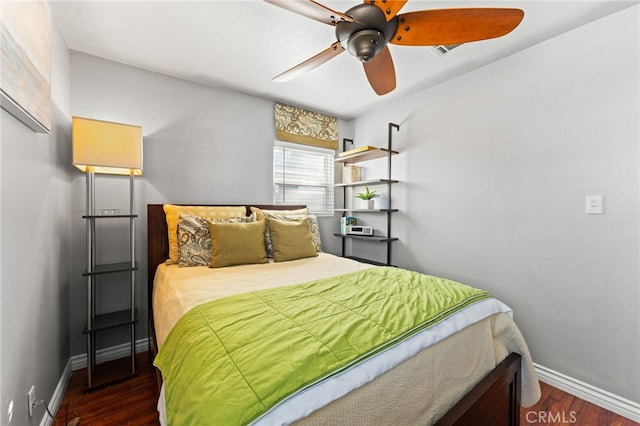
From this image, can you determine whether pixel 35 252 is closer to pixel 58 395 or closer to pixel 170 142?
pixel 58 395

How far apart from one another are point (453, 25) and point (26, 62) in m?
1.86

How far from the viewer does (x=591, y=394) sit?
5.95 ft

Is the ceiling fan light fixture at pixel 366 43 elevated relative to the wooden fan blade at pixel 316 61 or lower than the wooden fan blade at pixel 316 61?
lower

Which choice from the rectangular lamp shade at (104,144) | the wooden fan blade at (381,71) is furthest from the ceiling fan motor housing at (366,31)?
the rectangular lamp shade at (104,144)

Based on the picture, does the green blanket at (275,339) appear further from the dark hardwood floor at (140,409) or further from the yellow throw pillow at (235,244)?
the dark hardwood floor at (140,409)

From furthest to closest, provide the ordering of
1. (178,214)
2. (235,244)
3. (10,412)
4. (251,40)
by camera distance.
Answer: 1. (178,214)
2. (235,244)
3. (251,40)
4. (10,412)

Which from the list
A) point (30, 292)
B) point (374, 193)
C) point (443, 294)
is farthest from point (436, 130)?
point (30, 292)

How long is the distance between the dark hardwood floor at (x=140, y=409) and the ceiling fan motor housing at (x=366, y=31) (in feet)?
7.59

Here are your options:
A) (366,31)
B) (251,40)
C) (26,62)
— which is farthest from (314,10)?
(26,62)

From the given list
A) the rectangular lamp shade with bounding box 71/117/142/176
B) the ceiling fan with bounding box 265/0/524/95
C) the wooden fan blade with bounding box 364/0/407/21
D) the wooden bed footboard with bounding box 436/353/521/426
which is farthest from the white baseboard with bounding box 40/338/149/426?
the wooden fan blade with bounding box 364/0/407/21

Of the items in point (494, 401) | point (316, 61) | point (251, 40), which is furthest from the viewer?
point (251, 40)

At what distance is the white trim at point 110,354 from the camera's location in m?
2.13

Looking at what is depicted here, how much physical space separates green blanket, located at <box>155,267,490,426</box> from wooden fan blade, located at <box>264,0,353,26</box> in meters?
1.30

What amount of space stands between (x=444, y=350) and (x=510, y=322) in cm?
62
